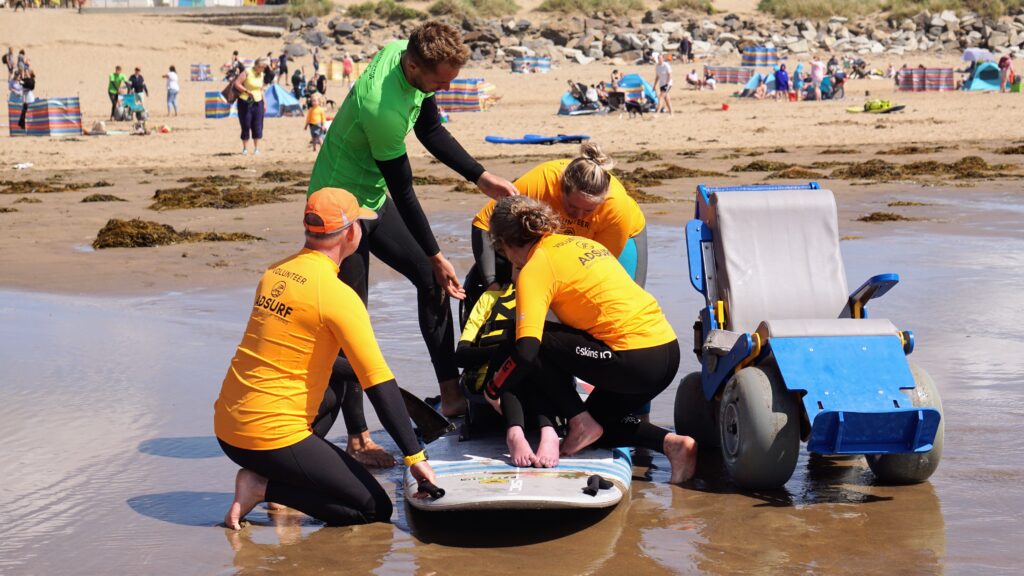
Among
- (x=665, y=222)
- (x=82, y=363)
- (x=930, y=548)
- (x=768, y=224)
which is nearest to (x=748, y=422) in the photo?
(x=930, y=548)

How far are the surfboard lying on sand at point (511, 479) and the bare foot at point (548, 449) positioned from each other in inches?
1.1

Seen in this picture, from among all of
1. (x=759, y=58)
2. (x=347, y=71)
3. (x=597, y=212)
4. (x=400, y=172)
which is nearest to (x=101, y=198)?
(x=400, y=172)

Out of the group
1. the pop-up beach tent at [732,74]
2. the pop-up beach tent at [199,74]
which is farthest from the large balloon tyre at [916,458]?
the pop-up beach tent at [199,74]

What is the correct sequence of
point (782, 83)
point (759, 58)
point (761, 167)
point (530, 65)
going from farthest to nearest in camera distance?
point (759, 58)
point (530, 65)
point (782, 83)
point (761, 167)

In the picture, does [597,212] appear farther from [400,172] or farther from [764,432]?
[764,432]

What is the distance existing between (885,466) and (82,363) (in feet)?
14.4

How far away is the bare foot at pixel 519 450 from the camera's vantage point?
4.48m

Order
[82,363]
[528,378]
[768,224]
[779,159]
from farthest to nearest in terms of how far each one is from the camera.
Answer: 1. [779,159]
2. [82,363]
3. [768,224]
4. [528,378]

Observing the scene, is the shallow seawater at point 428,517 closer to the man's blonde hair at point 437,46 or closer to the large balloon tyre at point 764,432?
the large balloon tyre at point 764,432

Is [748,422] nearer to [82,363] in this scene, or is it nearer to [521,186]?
[521,186]

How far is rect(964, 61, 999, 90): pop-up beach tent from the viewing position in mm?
35250

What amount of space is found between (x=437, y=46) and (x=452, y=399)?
5.44ft

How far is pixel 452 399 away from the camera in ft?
18.2

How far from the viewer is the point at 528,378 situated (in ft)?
15.4
